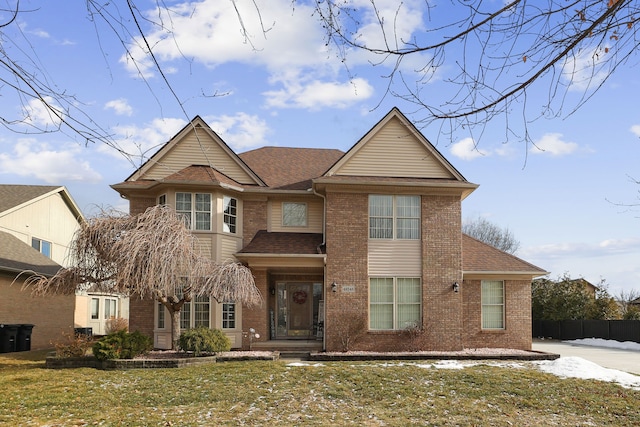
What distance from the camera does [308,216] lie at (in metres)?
23.6

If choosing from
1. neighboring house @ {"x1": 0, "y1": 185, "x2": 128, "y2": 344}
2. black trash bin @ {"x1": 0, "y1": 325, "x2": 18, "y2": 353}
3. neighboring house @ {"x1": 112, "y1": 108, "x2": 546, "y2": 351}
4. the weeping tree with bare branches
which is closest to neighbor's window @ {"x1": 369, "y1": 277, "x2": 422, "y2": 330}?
neighboring house @ {"x1": 112, "y1": 108, "x2": 546, "y2": 351}

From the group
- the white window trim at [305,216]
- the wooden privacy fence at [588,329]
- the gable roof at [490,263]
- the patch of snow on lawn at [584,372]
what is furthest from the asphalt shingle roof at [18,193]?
the wooden privacy fence at [588,329]

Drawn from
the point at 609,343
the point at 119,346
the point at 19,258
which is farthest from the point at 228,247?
the point at 609,343

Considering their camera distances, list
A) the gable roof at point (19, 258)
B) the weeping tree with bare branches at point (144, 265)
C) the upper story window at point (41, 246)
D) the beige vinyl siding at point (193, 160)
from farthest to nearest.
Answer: the upper story window at point (41, 246) < the gable roof at point (19, 258) < the beige vinyl siding at point (193, 160) < the weeping tree with bare branches at point (144, 265)

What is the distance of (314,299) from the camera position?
24.4 metres

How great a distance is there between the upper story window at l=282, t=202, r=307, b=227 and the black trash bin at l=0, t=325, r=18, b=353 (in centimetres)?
1002

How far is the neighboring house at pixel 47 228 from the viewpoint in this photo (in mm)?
28828

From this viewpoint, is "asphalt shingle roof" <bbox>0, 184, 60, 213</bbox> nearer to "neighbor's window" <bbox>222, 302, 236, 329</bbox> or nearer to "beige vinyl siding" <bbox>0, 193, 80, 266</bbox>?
"beige vinyl siding" <bbox>0, 193, 80, 266</bbox>

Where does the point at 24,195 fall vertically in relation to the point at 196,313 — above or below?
above

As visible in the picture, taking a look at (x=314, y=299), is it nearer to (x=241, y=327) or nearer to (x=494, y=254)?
(x=241, y=327)

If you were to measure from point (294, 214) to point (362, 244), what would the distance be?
10.5 ft

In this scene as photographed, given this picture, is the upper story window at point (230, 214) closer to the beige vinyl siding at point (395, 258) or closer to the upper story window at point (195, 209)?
the upper story window at point (195, 209)

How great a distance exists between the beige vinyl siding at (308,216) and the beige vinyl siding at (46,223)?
428 inches

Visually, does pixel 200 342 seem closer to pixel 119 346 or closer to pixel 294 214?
pixel 119 346
